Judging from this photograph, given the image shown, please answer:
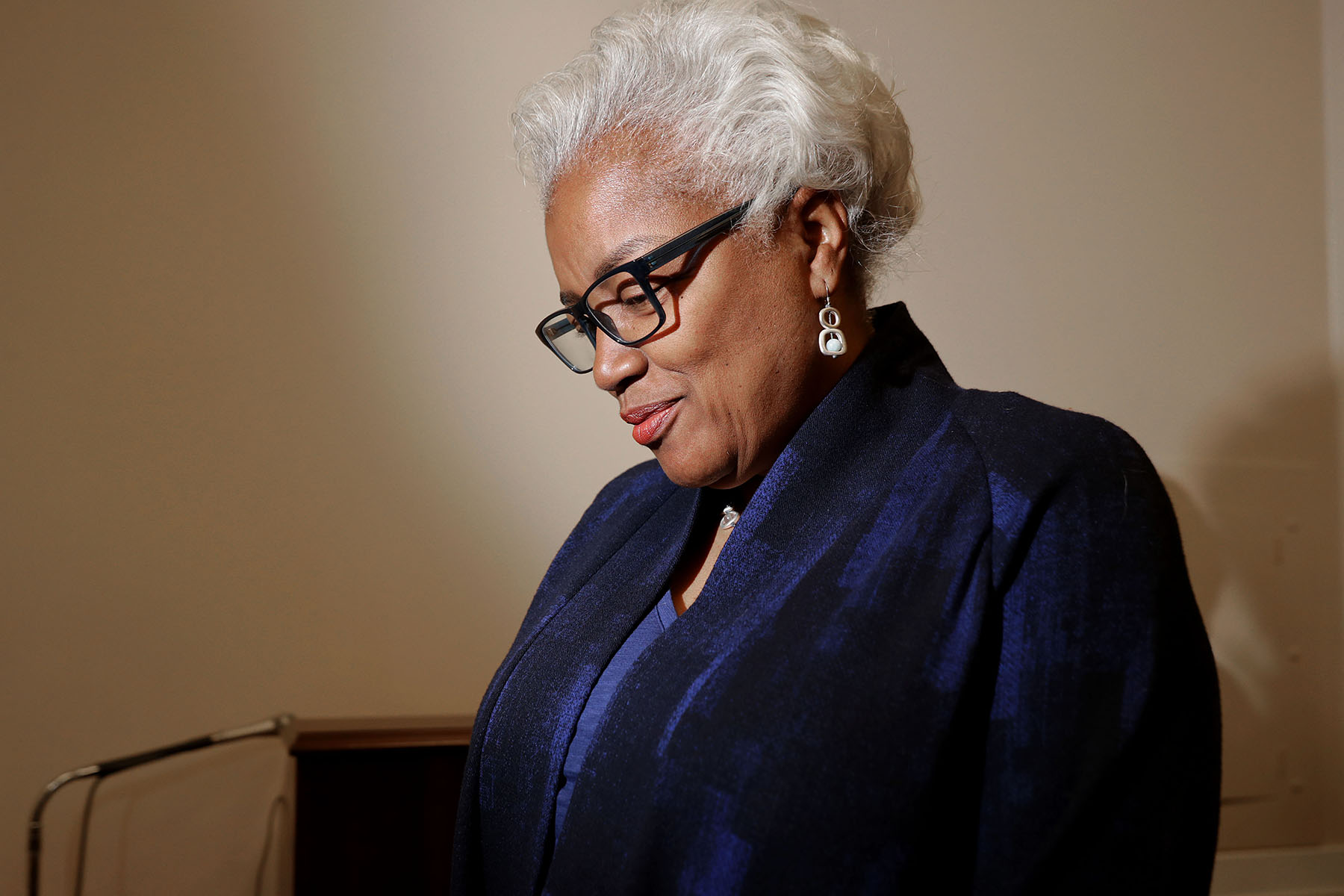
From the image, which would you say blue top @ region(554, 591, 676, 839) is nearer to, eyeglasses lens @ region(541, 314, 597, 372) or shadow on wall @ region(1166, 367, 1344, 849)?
eyeglasses lens @ region(541, 314, 597, 372)

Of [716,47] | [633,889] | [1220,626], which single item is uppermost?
[716,47]

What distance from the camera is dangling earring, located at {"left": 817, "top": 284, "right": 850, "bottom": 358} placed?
2.73ft

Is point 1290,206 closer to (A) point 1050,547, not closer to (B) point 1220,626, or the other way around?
(B) point 1220,626

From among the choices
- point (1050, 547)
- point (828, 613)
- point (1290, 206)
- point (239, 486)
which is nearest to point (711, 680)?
point (828, 613)

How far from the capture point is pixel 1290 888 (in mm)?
2051

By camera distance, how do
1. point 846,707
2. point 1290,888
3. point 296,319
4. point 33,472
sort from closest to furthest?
point 846,707 → point 33,472 → point 296,319 → point 1290,888

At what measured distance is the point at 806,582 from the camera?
0.76m

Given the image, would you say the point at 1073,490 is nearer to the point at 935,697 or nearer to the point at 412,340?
the point at 935,697

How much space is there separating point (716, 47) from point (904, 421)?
366 millimetres

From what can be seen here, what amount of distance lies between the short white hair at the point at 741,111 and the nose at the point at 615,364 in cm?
15

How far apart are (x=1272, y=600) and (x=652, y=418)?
1833 millimetres

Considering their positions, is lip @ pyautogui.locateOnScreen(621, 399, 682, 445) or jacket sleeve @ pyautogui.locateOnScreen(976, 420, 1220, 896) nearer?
jacket sleeve @ pyautogui.locateOnScreen(976, 420, 1220, 896)

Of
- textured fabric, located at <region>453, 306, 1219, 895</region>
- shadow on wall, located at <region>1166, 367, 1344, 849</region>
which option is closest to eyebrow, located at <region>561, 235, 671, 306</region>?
textured fabric, located at <region>453, 306, 1219, 895</region>

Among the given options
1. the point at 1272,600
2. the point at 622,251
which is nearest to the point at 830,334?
the point at 622,251
